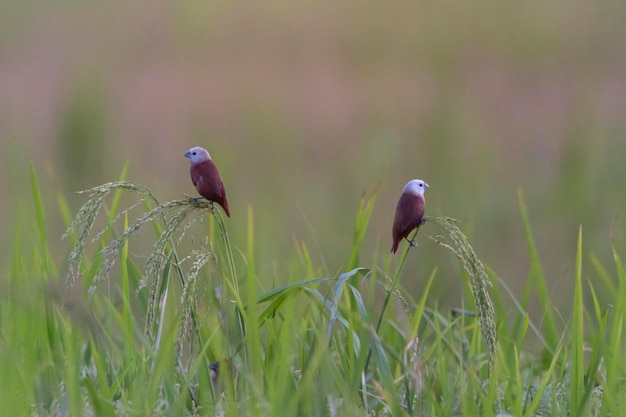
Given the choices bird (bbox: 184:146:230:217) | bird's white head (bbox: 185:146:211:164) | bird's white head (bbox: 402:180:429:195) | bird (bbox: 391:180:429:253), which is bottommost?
bird (bbox: 391:180:429:253)

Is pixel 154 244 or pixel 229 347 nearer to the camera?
pixel 154 244

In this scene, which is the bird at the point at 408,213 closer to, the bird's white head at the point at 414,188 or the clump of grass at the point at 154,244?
the bird's white head at the point at 414,188

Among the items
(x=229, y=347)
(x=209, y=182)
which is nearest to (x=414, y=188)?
(x=209, y=182)

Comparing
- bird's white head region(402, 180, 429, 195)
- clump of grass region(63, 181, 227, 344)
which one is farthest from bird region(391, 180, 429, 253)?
clump of grass region(63, 181, 227, 344)

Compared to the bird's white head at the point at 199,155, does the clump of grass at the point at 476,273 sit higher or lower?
lower

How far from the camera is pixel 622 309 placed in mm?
1432

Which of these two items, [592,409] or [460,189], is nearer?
[592,409]

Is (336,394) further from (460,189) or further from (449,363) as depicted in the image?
(460,189)

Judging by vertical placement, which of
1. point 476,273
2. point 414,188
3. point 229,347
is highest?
point 414,188

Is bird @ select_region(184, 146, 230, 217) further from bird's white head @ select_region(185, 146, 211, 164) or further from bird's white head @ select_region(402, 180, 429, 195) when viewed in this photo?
bird's white head @ select_region(402, 180, 429, 195)

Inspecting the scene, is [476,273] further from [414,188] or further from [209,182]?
[209,182]

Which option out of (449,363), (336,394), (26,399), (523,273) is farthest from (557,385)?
(523,273)

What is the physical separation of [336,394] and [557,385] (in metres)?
0.39

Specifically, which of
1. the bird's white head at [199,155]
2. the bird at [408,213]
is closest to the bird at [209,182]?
the bird's white head at [199,155]
